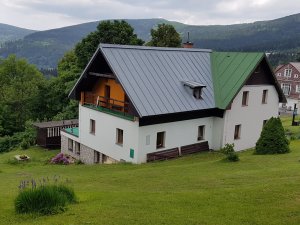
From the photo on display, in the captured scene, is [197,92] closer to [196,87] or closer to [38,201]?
[196,87]

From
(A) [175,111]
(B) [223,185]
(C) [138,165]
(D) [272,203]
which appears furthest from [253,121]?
(D) [272,203]

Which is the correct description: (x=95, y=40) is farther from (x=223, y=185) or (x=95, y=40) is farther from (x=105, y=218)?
(x=105, y=218)

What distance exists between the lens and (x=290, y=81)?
326ft

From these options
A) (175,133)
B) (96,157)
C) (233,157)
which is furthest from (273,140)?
(96,157)

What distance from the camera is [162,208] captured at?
11.1 meters

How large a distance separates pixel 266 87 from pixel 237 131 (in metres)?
5.23

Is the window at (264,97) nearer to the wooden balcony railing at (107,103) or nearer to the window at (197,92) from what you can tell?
the window at (197,92)

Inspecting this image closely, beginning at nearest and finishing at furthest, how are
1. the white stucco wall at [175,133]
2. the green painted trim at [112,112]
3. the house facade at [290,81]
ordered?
the white stucco wall at [175,133], the green painted trim at [112,112], the house facade at [290,81]

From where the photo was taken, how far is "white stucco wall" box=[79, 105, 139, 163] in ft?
85.1

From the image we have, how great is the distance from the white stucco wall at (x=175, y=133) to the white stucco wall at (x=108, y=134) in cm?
57

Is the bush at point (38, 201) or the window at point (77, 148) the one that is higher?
the bush at point (38, 201)

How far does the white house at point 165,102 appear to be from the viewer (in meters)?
26.0

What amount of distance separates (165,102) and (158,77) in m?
2.47

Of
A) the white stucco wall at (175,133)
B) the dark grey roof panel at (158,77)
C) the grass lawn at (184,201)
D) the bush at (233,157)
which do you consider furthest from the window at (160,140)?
the grass lawn at (184,201)
